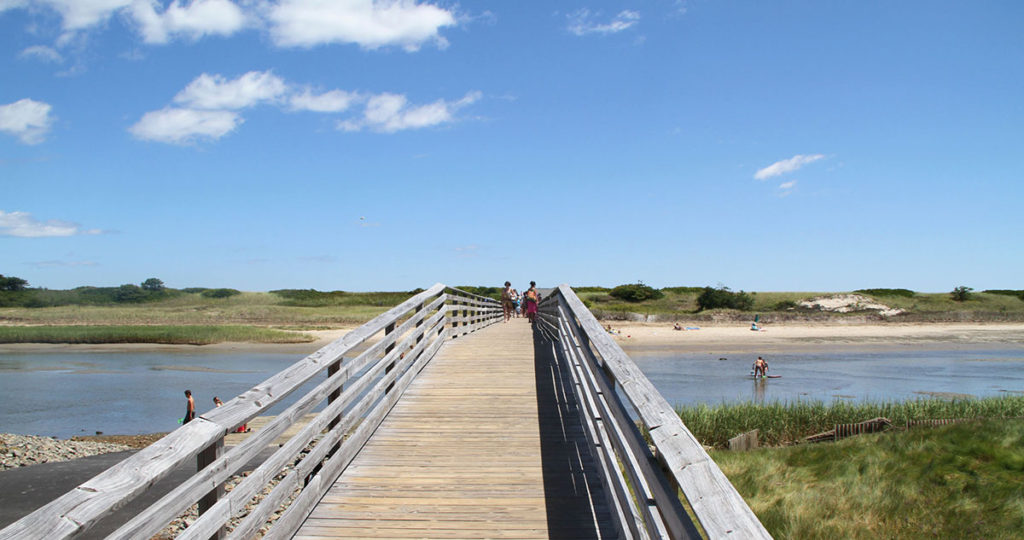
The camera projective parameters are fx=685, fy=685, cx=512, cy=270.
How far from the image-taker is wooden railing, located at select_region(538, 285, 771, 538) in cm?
221

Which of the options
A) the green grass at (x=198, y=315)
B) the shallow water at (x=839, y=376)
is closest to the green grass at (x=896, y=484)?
Result: the shallow water at (x=839, y=376)

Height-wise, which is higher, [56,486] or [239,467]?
[239,467]

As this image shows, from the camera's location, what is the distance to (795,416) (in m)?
16.1

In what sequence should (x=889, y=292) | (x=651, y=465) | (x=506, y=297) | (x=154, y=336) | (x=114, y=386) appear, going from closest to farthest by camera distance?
1. (x=651, y=465)
2. (x=506, y=297)
3. (x=114, y=386)
4. (x=154, y=336)
5. (x=889, y=292)

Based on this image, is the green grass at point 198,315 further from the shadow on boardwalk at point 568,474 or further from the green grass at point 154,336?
the shadow on boardwalk at point 568,474

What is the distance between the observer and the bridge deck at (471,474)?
4152mm

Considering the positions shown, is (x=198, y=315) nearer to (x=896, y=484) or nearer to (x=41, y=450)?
(x=41, y=450)

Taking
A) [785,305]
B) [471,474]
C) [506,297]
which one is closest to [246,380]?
[506,297]

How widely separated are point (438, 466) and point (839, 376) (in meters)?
27.3

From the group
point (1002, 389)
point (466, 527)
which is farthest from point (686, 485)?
point (1002, 389)

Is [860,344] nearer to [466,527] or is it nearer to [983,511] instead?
[983,511]

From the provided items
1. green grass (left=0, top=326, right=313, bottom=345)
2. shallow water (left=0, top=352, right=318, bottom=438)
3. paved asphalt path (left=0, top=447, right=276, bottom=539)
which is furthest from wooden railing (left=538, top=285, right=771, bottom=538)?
green grass (left=0, top=326, right=313, bottom=345)

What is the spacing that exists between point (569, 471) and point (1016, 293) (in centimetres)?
9270

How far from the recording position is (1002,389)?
81.0 ft
